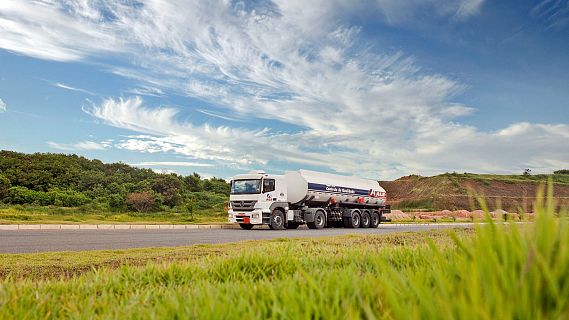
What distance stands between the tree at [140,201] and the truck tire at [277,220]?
1602 centimetres

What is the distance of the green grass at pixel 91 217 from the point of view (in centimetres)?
2709

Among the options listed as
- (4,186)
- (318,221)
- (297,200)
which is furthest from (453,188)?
(4,186)

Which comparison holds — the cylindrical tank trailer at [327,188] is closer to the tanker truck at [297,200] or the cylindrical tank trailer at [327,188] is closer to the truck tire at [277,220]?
the tanker truck at [297,200]

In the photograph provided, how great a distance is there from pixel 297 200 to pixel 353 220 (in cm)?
510

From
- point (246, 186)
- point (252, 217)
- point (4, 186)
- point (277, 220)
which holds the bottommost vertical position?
point (277, 220)

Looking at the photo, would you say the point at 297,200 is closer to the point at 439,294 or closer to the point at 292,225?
the point at 292,225

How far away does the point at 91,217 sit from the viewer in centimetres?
3003

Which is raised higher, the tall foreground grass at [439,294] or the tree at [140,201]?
the tree at [140,201]

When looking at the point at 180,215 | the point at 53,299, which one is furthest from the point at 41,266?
the point at 180,215

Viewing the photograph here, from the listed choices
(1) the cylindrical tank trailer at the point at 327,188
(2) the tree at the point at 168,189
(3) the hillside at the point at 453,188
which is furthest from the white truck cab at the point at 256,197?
(3) the hillside at the point at 453,188

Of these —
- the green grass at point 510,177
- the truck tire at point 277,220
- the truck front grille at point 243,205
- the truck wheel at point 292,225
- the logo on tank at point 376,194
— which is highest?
the green grass at point 510,177

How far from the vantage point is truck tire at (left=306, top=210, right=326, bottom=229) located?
29.0m

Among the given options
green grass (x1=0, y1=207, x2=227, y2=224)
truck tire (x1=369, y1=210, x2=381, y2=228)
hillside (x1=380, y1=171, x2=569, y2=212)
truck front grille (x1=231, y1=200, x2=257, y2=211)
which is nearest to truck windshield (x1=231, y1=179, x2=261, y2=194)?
truck front grille (x1=231, y1=200, x2=257, y2=211)

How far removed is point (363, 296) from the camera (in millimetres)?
2975
